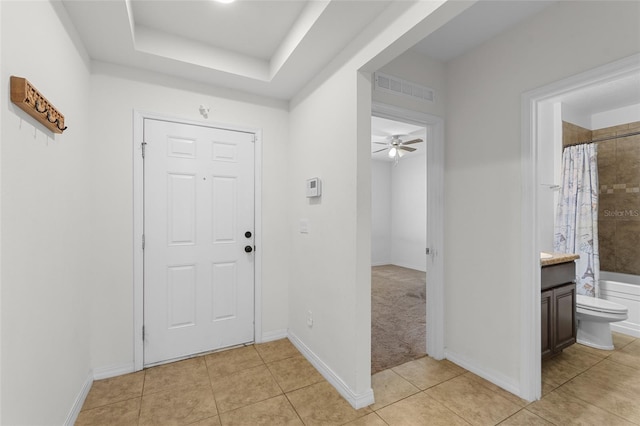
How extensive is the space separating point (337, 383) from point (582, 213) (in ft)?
11.8

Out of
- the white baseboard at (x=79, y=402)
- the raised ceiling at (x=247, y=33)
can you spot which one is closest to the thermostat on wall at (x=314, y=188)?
the raised ceiling at (x=247, y=33)

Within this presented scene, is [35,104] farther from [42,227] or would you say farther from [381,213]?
[381,213]

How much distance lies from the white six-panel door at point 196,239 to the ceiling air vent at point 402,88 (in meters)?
1.32

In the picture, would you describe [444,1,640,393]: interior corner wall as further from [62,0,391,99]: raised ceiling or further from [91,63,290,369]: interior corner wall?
[91,63,290,369]: interior corner wall

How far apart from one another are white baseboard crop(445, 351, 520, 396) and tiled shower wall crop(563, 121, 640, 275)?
303cm

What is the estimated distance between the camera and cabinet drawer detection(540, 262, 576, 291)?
2.31 metres

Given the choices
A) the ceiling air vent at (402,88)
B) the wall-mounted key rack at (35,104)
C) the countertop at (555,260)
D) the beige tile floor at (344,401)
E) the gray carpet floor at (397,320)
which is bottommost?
the gray carpet floor at (397,320)

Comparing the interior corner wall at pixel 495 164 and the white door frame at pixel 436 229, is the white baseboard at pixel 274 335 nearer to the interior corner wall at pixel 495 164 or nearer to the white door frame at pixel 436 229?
the white door frame at pixel 436 229

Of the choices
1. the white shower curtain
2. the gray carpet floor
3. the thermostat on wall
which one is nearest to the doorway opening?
the gray carpet floor

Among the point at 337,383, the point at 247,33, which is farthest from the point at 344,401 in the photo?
the point at 247,33

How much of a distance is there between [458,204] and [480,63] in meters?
1.17

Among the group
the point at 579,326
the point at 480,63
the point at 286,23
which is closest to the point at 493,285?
the point at 579,326

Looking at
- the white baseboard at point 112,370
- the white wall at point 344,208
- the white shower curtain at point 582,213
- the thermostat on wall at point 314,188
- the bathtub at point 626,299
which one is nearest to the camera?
the white wall at point 344,208

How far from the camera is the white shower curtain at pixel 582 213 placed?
11.1ft
